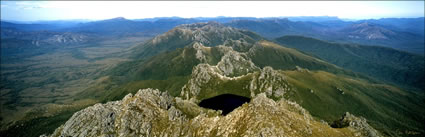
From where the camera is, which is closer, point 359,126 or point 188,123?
point 359,126

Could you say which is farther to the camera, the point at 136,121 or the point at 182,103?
the point at 182,103

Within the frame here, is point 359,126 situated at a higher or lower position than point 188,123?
lower

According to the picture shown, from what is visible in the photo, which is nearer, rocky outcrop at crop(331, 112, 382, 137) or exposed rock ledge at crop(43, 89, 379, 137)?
exposed rock ledge at crop(43, 89, 379, 137)

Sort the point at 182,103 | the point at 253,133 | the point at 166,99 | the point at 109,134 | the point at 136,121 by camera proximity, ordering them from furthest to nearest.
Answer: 1. the point at 182,103
2. the point at 166,99
3. the point at 136,121
4. the point at 109,134
5. the point at 253,133

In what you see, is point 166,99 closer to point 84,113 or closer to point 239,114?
point 84,113

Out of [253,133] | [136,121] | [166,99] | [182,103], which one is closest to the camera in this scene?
[253,133]

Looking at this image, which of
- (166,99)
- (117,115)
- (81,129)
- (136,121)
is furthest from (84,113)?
(166,99)

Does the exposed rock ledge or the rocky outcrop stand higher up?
the exposed rock ledge

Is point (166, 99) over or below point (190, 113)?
over
